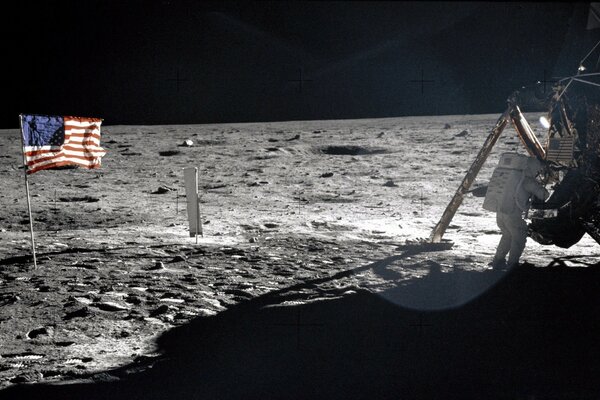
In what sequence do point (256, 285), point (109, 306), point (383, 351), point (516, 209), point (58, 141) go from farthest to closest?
point (58, 141) < point (516, 209) < point (256, 285) < point (109, 306) < point (383, 351)

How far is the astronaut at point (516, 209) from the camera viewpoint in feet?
13.2

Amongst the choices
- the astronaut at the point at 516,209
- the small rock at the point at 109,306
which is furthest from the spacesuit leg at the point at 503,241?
the small rock at the point at 109,306

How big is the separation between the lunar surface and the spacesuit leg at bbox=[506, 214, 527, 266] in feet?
0.33

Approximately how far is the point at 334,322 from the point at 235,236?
2.31 m

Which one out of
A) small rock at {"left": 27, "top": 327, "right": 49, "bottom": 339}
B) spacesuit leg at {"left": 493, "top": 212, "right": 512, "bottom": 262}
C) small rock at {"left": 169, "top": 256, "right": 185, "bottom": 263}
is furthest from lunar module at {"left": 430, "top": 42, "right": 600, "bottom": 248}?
small rock at {"left": 27, "top": 327, "right": 49, "bottom": 339}

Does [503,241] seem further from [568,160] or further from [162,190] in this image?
[162,190]

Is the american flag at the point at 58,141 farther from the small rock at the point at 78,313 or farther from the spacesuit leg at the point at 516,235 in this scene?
the spacesuit leg at the point at 516,235

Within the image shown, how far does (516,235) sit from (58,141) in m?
3.14

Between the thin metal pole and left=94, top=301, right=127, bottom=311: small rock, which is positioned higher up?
the thin metal pole

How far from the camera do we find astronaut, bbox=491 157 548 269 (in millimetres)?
4016

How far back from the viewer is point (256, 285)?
3904mm

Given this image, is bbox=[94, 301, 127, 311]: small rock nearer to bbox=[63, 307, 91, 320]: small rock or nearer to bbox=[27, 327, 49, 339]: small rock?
bbox=[63, 307, 91, 320]: small rock

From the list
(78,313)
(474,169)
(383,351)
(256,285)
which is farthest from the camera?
(474,169)

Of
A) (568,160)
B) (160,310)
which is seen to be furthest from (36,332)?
(568,160)
